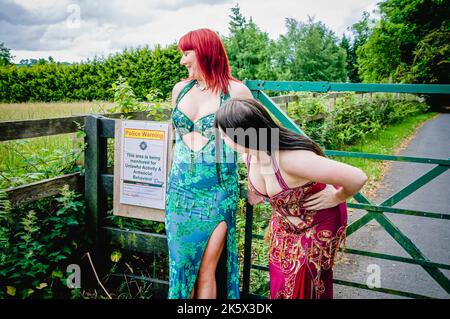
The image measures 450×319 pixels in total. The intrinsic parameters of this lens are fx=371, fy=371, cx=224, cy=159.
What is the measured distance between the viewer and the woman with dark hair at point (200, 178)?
95.3 inches

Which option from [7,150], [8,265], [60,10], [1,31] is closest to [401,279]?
[8,265]

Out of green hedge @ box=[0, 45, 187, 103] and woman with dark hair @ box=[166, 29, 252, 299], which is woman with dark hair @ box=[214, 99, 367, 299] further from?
green hedge @ box=[0, 45, 187, 103]

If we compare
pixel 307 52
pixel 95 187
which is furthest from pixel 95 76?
pixel 95 187

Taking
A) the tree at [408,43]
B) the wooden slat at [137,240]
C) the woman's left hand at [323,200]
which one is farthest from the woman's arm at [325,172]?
the tree at [408,43]

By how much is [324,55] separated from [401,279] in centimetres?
2310

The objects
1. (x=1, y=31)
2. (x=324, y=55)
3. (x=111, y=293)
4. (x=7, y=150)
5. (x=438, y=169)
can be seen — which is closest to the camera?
(x=438, y=169)

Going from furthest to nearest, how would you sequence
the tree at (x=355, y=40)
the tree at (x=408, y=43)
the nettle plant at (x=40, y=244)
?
the tree at (x=355, y=40)
the tree at (x=408, y=43)
the nettle plant at (x=40, y=244)

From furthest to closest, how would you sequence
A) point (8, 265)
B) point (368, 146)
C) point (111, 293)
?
1. point (368, 146)
2. point (111, 293)
3. point (8, 265)

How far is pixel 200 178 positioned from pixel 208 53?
0.83m

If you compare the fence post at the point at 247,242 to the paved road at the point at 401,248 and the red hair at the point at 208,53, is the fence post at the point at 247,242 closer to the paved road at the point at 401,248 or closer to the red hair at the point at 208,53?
the red hair at the point at 208,53

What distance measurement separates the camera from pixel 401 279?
3945 mm

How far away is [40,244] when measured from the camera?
3.03 m

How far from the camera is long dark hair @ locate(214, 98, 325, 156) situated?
1.92 m
